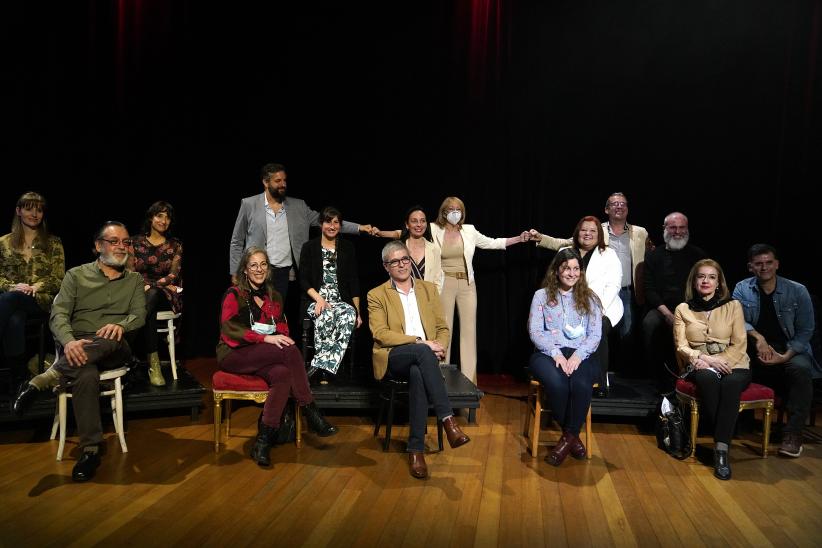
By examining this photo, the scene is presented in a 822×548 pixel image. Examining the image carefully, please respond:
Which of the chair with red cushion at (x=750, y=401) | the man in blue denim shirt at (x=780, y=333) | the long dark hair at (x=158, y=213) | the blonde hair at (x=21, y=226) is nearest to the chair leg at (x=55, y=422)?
the blonde hair at (x=21, y=226)

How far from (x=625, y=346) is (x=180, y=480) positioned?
333cm

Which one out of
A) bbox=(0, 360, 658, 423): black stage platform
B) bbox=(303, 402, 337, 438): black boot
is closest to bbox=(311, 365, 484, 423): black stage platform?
bbox=(0, 360, 658, 423): black stage platform

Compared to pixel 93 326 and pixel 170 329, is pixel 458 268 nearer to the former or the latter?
pixel 170 329

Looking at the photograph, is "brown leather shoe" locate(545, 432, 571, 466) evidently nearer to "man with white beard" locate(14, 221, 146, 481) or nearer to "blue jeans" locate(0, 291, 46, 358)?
"man with white beard" locate(14, 221, 146, 481)

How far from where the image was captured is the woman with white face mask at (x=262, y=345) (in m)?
3.95

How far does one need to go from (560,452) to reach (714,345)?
45.8 inches

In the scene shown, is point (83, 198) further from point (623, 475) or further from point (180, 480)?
point (623, 475)

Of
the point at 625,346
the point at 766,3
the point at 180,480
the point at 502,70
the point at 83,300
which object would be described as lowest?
the point at 180,480

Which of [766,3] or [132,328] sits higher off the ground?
[766,3]

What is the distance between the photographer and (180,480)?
3623 millimetres

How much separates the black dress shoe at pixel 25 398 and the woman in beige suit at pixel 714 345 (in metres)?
3.70

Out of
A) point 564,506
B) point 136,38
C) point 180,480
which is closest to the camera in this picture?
point 564,506

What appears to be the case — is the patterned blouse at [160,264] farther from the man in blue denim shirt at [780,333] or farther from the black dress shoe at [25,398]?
the man in blue denim shirt at [780,333]

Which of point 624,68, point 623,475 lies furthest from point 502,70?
point 623,475
